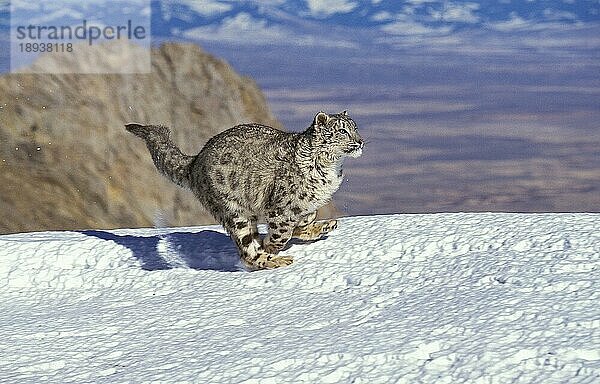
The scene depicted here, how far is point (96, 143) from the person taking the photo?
12.0m

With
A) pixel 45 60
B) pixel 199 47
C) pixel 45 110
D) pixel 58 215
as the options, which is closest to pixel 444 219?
pixel 58 215

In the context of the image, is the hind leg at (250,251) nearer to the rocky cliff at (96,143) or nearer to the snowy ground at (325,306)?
the snowy ground at (325,306)

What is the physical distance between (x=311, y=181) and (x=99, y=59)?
8.31m

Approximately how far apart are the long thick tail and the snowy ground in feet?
1.48

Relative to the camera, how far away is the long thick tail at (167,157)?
5918 mm

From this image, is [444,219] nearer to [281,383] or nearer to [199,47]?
[281,383]

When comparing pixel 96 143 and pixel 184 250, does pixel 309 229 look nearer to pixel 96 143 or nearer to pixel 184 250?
pixel 184 250

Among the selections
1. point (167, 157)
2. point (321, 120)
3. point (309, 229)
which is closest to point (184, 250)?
point (167, 157)

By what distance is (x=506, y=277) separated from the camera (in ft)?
15.9

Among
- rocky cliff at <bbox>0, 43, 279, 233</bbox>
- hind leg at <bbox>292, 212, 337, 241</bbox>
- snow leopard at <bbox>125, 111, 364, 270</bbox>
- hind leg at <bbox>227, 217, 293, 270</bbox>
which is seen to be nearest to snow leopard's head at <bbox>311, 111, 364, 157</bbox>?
snow leopard at <bbox>125, 111, 364, 270</bbox>

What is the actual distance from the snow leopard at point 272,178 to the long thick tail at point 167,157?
0.25 meters

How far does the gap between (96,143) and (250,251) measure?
689 cm

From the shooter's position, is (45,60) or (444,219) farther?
(45,60)

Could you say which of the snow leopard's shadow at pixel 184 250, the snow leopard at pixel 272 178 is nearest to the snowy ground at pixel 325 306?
the snow leopard's shadow at pixel 184 250
